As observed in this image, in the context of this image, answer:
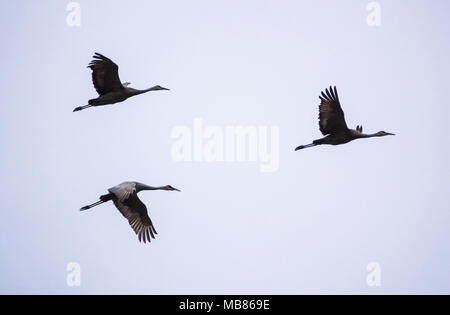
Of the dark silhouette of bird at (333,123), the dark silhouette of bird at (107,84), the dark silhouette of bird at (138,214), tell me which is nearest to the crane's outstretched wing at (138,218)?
the dark silhouette of bird at (138,214)

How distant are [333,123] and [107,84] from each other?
546 centimetres

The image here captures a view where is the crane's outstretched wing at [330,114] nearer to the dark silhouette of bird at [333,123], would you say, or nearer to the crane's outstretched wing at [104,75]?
the dark silhouette of bird at [333,123]

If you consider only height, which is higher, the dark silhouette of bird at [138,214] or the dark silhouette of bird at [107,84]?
the dark silhouette of bird at [107,84]

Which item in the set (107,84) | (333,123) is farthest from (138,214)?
(333,123)

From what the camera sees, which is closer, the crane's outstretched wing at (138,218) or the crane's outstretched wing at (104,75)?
the crane's outstretched wing at (104,75)

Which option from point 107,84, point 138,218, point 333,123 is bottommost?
point 138,218

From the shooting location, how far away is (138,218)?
843 inches

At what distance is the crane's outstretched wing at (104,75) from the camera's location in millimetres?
20375

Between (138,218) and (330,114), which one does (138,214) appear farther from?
(330,114)

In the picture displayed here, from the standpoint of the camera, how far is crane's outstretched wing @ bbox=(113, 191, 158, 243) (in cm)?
2136

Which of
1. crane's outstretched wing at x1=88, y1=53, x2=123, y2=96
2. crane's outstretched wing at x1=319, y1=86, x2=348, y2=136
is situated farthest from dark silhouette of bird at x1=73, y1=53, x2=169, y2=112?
crane's outstretched wing at x1=319, y1=86, x2=348, y2=136

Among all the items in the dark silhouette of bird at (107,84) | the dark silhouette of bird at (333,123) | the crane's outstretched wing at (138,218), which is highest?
the dark silhouette of bird at (107,84)
